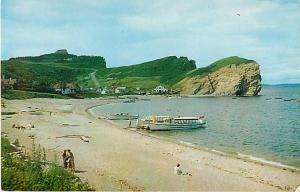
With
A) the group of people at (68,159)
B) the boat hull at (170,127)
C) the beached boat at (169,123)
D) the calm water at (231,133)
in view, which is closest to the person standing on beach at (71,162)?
the group of people at (68,159)

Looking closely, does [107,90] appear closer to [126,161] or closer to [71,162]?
[126,161]

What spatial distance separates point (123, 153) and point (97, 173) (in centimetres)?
53

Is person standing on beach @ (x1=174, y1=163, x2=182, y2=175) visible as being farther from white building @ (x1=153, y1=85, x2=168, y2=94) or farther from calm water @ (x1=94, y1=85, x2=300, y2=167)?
calm water @ (x1=94, y1=85, x2=300, y2=167)

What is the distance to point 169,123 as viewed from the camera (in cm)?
1262

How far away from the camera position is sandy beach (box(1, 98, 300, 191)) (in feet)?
21.3

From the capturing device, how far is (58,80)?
24.9 ft

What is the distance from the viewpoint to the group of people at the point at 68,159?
6781mm

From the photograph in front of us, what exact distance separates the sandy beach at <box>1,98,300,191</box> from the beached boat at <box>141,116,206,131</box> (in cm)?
265

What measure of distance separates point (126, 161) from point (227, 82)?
8462 mm

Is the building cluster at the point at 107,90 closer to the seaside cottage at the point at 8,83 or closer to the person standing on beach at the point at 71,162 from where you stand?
the seaside cottage at the point at 8,83

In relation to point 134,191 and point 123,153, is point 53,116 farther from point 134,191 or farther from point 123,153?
point 134,191

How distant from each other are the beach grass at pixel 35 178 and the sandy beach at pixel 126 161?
307 millimetres

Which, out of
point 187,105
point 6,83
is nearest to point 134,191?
point 6,83

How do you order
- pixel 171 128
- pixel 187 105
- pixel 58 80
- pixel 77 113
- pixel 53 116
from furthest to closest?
pixel 171 128
pixel 187 105
pixel 53 116
pixel 77 113
pixel 58 80
